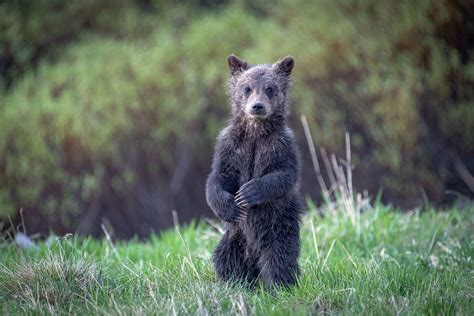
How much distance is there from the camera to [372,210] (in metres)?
7.98

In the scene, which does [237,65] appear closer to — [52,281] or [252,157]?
[252,157]

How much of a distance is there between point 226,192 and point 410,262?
215cm

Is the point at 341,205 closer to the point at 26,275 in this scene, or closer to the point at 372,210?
the point at 372,210

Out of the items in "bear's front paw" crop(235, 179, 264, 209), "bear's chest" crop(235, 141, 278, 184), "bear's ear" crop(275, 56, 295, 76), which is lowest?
"bear's front paw" crop(235, 179, 264, 209)

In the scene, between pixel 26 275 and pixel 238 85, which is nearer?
pixel 26 275

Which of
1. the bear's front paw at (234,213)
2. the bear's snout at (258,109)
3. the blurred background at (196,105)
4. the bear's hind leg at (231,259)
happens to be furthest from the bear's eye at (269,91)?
the blurred background at (196,105)

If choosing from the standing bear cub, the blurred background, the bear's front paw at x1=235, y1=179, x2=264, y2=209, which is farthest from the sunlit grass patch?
the blurred background

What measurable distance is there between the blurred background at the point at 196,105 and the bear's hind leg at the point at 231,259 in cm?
532

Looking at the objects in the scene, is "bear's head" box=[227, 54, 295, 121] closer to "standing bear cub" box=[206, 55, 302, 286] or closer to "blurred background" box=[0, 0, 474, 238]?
"standing bear cub" box=[206, 55, 302, 286]

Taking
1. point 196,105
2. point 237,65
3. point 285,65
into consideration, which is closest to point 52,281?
point 237,65

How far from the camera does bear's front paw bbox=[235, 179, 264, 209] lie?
526 centimetres

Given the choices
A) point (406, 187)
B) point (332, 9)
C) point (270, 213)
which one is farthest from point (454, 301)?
point (332, 9)

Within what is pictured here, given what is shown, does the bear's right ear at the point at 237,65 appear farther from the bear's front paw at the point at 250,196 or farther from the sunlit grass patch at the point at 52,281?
the sunlit grass patch at the point at 52,281

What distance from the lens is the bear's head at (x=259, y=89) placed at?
5.58 m
